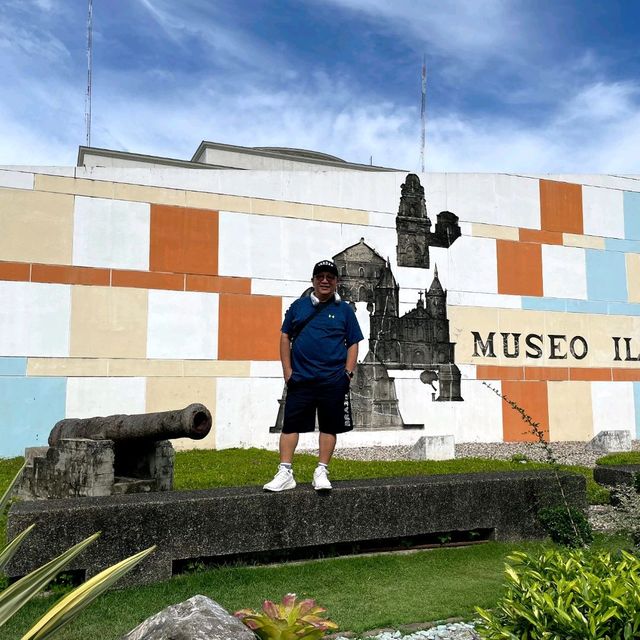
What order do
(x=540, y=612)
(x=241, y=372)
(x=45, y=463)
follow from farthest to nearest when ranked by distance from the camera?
(x=241, y=372) → (x=45, y=463) → (x=540, y=612)

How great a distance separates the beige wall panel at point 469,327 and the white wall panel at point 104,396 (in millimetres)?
7062

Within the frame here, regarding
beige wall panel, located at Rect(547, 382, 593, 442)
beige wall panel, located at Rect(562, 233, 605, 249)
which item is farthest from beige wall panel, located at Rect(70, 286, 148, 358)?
beige wall panel, located at Rect(562, 233, 605, 249)

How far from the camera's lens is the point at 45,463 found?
713 centimetres

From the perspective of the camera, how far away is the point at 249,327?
44.5ft

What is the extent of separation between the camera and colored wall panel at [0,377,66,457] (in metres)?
11.8

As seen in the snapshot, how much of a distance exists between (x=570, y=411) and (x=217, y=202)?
9650 millimetres

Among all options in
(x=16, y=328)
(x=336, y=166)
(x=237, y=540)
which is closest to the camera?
(x=237, y=540)

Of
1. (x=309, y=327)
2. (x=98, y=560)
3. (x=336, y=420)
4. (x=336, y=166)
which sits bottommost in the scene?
(x=98, y=560)

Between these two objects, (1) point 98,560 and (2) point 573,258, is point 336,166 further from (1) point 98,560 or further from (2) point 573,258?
(1) point 98,560

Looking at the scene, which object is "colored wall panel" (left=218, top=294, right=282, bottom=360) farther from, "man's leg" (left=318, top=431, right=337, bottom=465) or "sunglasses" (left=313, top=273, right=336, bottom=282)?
"sunglasses" (left=313, top=273, right=336, bottom=282)

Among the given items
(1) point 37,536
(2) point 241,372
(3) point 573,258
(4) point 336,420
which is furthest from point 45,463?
(3) point 573,258

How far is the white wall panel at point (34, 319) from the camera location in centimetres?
1184

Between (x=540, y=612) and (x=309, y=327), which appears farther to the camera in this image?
(x=309, y=327)

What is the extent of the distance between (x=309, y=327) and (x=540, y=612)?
118 inches
